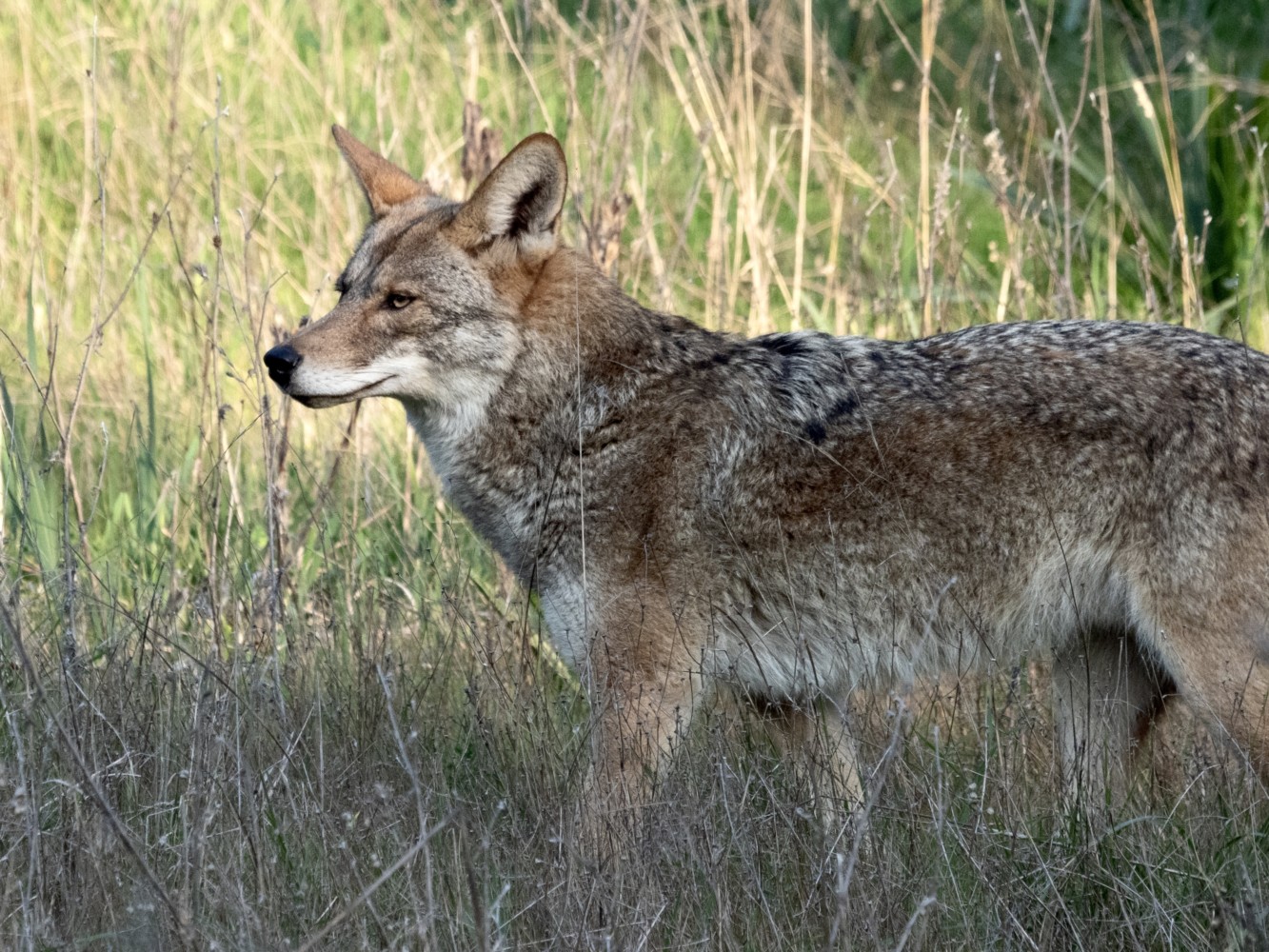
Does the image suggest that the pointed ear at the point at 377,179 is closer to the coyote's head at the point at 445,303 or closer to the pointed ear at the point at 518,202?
the coyote's head at the point at 445,303

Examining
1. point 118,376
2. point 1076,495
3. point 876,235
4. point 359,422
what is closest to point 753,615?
point 1076,495

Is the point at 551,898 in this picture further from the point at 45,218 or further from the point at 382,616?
the point at 45,218

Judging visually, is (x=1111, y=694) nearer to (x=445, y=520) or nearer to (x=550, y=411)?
(x=550, y=411)

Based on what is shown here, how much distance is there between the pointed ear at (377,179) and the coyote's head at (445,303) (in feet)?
0.95

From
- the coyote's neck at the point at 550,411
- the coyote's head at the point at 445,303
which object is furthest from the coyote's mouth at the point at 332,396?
the coyote's neck at the point at 550,411

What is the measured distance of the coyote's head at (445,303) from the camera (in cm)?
380

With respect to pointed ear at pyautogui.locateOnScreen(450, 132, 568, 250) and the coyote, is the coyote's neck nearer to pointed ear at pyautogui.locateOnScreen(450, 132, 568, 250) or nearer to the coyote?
the coyote

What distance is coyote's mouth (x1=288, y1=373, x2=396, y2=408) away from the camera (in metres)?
3.78

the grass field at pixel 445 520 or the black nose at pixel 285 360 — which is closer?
the grass field at pixel 445 520

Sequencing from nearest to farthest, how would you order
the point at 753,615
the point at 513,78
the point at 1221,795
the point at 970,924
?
the point at 970,924 → the point at 1221,795 → the point at 753,615 → the point at 513,78

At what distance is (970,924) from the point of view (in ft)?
9.21

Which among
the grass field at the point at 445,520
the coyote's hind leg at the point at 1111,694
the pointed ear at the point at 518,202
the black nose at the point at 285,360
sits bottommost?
the coyote's hind leg at the point at 1111,694

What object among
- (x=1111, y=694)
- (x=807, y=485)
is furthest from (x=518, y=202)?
(x=1111, y=694)

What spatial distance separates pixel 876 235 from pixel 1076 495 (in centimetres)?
428
